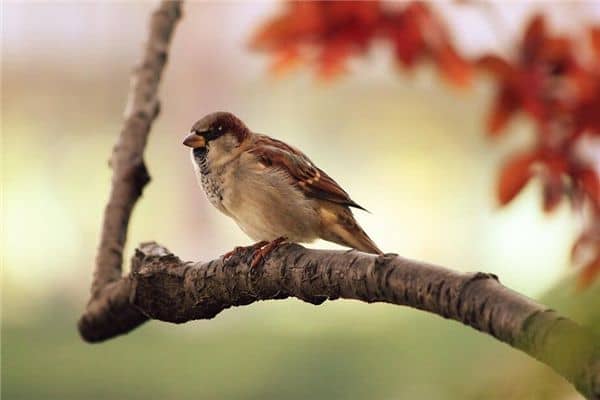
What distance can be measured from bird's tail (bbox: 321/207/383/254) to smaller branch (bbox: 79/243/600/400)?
0.70 ft

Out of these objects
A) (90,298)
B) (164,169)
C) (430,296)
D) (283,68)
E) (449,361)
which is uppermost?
(164,169)

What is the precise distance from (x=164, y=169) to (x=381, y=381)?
3.44 feet

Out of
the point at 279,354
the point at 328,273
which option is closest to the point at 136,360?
the point at 279,354

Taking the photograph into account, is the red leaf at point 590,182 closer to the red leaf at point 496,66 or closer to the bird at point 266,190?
the red leaf at point 496,66

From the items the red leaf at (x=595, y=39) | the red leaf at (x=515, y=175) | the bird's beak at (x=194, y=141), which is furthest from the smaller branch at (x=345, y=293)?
the red leaf at (x=595, y=39)

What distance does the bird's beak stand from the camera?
38.1 inches

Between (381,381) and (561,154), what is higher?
(561,154)

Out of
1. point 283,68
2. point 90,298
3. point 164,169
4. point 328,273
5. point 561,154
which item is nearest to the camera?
point 328,273

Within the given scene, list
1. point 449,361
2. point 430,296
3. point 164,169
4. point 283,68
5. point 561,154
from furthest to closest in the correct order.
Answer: point 164,169
point 449,361
point 283,68
point 561,154
point 430,296

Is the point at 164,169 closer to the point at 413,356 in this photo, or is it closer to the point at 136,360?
the point at 136,360

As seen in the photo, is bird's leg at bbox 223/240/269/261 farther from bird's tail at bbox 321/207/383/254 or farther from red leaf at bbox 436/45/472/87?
red leaf at bbox 436/45/472/87

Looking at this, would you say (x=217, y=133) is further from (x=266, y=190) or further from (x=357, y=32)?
(x=357, y=32)

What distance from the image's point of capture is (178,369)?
2102mm

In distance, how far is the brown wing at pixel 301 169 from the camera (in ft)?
3.25
